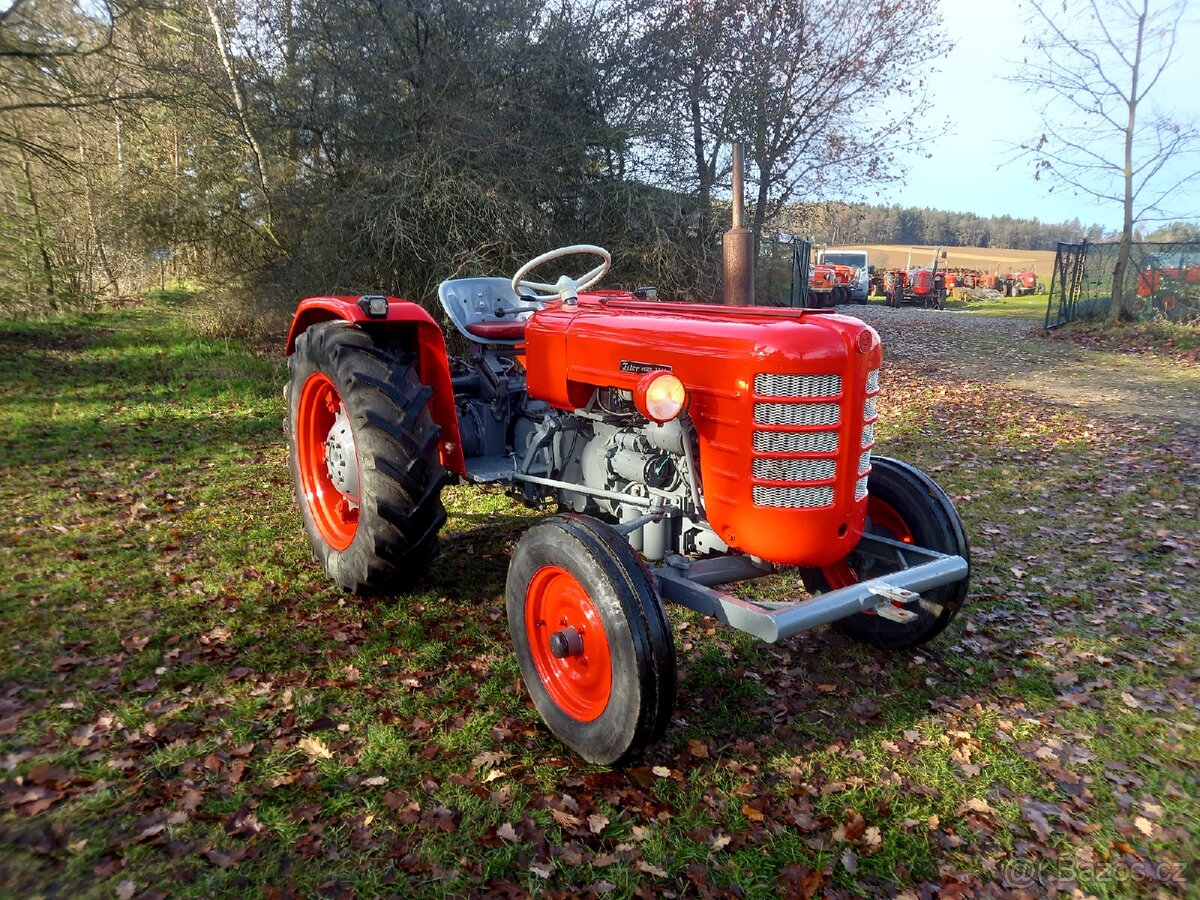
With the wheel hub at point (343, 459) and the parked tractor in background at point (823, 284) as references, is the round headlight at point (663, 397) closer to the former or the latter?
the wheel hub at point (343, 459)

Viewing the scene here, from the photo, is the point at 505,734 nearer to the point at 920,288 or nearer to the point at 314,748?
the point at 314,748

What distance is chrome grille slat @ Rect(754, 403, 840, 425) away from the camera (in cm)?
253

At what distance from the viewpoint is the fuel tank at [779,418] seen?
2518 millimetres

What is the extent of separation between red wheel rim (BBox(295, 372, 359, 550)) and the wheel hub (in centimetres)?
19

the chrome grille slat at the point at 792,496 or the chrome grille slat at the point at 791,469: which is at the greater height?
the chrome grille slat at the point at 791,469

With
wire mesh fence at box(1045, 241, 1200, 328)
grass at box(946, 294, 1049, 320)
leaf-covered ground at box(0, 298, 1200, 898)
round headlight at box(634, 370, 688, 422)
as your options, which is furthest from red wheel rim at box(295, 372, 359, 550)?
grass at box(946, 294, 1049, 320)

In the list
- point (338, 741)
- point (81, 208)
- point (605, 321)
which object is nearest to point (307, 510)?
point (338, 741)

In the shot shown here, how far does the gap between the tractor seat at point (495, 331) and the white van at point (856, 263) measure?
2254 cm

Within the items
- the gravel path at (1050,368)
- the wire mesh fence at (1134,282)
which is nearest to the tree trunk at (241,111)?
the gravel path at (1050,368)

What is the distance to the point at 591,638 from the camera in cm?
259

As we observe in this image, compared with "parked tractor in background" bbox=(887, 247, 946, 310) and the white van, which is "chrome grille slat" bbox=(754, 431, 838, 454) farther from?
"parked tractor in background" bbox=(887, 247, 946, 310)

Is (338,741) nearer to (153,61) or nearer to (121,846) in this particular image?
(121,846)

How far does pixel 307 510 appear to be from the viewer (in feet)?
13.5

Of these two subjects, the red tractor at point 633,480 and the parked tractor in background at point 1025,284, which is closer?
the red tractor at point 633,480
